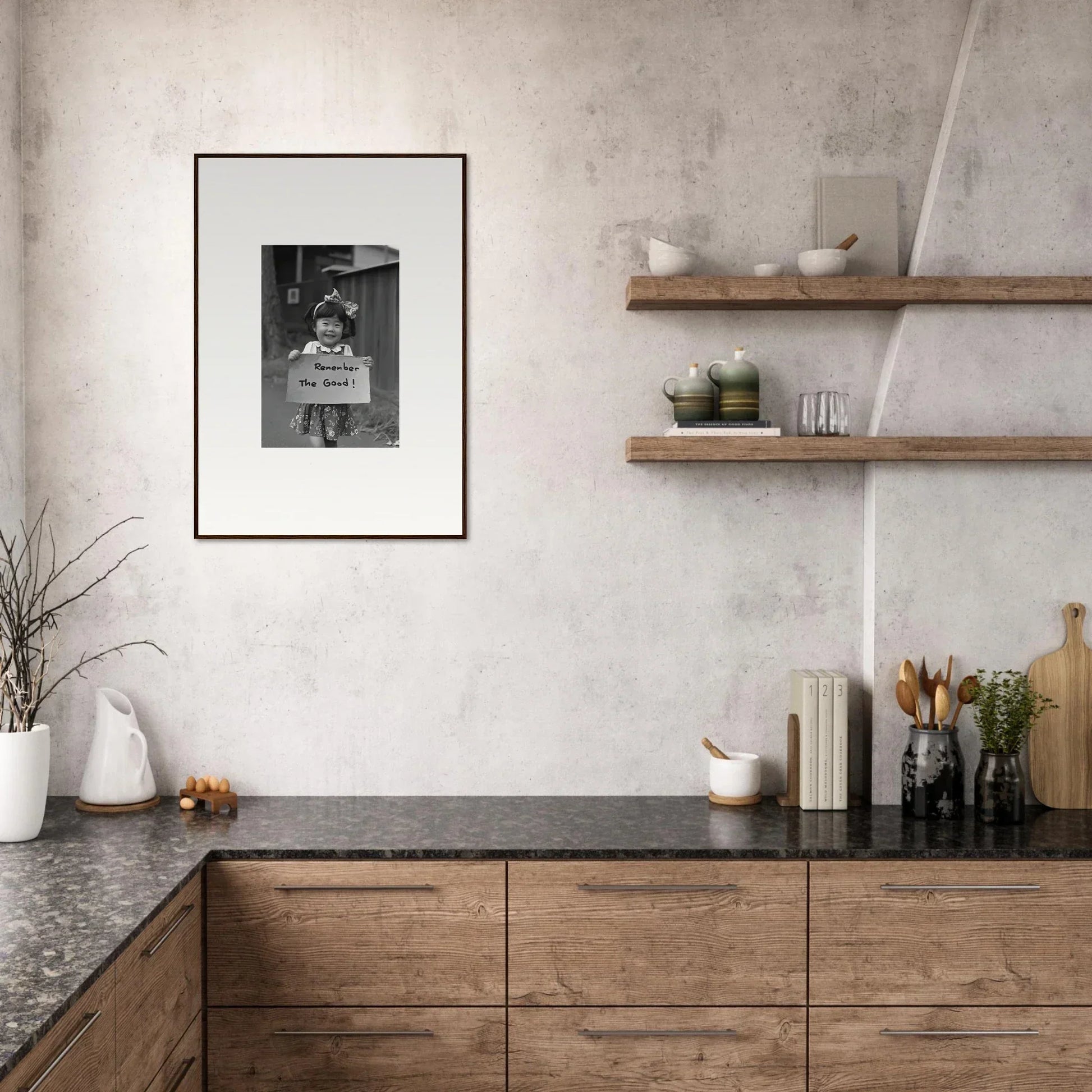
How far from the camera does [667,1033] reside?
6.93 feet

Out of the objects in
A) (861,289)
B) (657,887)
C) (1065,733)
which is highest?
(861,289)

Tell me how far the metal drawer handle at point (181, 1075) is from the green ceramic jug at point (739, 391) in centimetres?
180

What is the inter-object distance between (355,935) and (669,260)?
1.68 meters

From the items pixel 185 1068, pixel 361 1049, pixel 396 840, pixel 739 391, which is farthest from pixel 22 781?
pixel 739 391

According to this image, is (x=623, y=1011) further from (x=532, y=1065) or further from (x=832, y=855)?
(x=832, y=855)

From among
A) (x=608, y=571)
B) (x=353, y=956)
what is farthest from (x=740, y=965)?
(x=608, y=571)

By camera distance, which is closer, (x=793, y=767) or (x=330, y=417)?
(x=793, y=767)

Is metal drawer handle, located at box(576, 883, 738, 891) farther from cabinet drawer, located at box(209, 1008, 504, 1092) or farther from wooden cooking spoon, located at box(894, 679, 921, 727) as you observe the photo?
wooden cooking spoon, located at box(894, 679, 921, 727)

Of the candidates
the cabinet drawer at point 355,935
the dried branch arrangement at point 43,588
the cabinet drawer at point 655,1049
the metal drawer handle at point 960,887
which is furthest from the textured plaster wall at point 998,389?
the dried branch arrangement at point 43,588

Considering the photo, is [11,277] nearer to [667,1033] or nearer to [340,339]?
[340,339]

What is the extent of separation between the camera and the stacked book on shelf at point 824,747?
2.44 m

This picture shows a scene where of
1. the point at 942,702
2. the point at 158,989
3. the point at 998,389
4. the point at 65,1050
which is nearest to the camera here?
the point at 65,1050

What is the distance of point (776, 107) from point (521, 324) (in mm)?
845

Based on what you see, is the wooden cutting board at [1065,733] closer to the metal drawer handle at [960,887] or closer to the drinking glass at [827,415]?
the metal drawer handle at [960,887]
